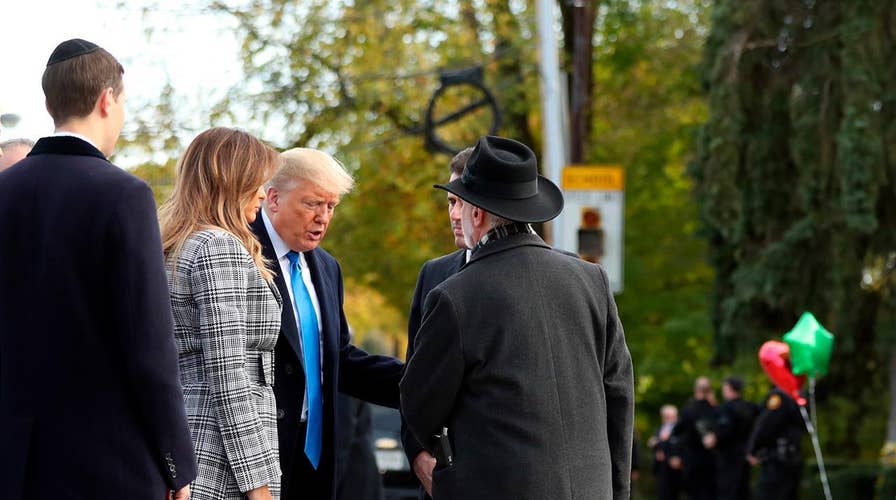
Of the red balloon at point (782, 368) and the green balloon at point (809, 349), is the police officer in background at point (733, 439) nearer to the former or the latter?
the red balloon at point (782, 368)

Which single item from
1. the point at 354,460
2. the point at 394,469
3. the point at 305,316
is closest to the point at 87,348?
the point at 305,316

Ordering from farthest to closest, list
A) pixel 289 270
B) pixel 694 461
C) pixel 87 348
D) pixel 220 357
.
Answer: pixel 694 461, pixel 289 270, pixel 220 357, pixel 87 348

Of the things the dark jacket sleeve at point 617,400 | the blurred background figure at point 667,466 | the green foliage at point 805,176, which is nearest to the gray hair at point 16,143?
the dark jacket sleeve at point 617,400

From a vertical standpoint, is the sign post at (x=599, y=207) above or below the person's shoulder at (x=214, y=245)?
below

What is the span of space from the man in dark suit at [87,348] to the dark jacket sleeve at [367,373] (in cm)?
181

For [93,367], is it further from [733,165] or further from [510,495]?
[733,165]

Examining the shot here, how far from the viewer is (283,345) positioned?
508 centimetres

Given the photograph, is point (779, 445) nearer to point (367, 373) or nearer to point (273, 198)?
point (367, 373)

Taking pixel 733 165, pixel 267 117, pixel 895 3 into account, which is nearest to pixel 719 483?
pixel 733 165

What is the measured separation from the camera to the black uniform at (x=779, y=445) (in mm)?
18047

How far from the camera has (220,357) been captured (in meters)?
4.57

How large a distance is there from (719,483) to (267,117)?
7.98 meters

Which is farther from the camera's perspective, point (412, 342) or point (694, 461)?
point (694, 461)

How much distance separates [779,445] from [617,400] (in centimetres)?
1366
